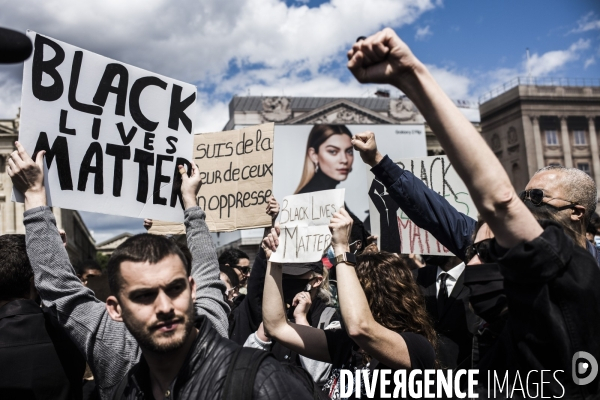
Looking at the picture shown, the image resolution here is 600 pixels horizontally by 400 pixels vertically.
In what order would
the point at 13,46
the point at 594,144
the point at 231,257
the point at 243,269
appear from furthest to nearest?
the point at 594,144
the point at 231,257
the point at 243,269
the point at 13,46

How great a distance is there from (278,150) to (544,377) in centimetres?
3745

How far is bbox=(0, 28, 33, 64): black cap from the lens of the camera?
3.90 ft

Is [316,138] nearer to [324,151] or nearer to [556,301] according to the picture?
[324,151]

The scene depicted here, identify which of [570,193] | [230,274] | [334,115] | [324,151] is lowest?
[230,274]

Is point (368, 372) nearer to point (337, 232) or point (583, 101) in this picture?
point (337, 232)

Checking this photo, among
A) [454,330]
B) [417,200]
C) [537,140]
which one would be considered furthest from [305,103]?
[454,330]

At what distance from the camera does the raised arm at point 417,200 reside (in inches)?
118

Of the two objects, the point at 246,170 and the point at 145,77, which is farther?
the point at 246,170

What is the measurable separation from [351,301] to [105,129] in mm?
1571

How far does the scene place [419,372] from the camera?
230cm

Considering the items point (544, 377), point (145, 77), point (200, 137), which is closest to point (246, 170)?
point (200, 137)

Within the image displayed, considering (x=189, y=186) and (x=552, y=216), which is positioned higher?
(x=189, y=186)

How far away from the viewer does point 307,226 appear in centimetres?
314

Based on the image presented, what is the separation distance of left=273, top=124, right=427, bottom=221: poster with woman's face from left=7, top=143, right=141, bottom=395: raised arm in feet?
114
